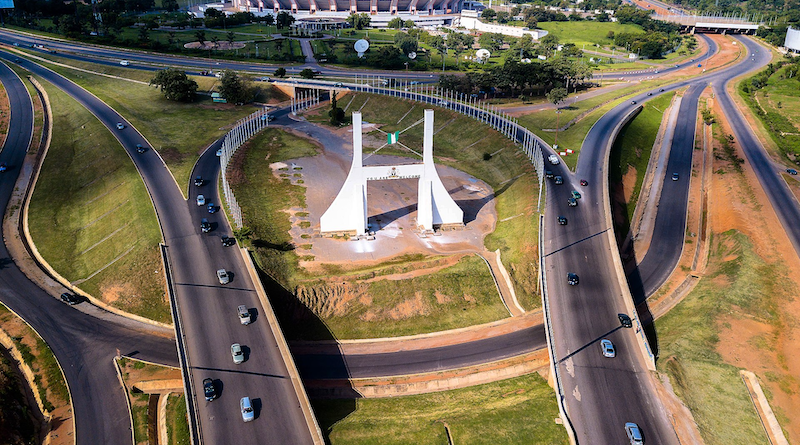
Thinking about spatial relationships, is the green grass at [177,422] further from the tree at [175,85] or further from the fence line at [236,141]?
the tree at [175,85]

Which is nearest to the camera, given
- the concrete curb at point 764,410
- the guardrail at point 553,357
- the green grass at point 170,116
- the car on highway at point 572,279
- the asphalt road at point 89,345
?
the guardrail at point 553,357

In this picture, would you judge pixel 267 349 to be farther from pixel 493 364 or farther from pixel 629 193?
pixel 629 193

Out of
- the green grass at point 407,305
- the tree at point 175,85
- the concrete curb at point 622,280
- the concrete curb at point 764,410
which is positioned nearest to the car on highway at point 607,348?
the concrete curb at point 622,280

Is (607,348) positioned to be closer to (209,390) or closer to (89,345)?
(209,390)

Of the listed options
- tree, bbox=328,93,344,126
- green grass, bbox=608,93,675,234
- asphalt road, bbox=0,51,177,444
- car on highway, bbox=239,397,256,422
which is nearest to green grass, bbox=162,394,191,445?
asphalt road, bbox=0,51,177,444

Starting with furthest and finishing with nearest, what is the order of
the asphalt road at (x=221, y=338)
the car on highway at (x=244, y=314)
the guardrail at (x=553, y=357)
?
the car on highway at (x=244, y=314), the asphalt road at (x=221, y=338), the guardrail at (x=553, y=357)
